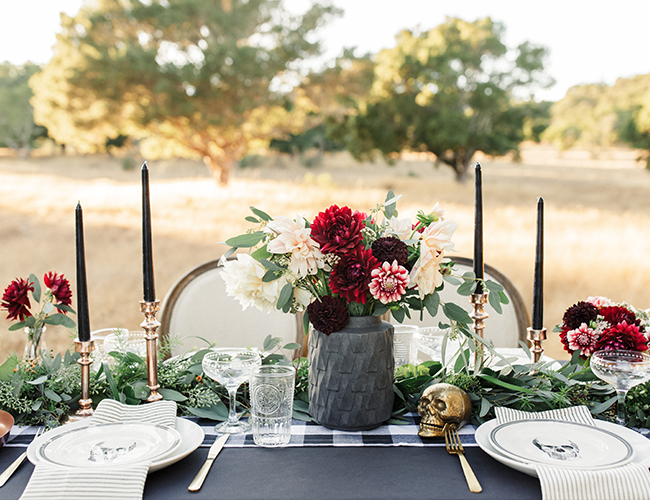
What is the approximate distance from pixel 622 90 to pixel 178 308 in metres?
11.0

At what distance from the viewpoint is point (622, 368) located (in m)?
0.86

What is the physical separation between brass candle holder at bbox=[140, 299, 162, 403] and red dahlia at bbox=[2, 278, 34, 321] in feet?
0.85

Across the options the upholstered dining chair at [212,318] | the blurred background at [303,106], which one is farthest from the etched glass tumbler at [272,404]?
the blurred background at [303,106]

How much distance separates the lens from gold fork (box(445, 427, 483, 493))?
702 millimetres

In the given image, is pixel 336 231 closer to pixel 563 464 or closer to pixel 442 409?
pixel 442 409

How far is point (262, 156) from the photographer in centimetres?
1289

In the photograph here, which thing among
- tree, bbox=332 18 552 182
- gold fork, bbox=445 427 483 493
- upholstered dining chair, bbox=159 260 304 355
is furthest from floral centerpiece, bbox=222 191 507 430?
tree, bbox=332 18 552 182

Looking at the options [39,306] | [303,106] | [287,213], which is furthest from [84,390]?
[303,106]

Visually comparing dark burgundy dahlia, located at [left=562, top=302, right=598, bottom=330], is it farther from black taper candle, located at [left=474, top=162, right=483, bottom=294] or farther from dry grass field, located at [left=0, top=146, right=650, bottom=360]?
dry grass field, located at [left=0, top=146, right=650, bottom=360]

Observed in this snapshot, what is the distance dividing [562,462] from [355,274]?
38cm

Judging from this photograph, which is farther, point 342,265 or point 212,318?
point 212,318

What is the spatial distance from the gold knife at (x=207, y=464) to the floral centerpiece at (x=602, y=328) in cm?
66

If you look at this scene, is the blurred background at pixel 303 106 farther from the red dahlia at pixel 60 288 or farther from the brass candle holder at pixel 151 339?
the brass candle holder at pixel 151 339

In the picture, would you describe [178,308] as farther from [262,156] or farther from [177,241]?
[262,156]
